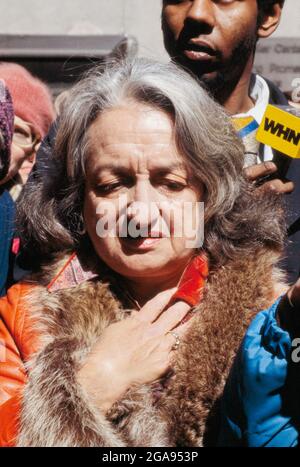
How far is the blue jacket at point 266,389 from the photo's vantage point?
1708 mm

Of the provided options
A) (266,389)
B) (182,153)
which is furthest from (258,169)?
(266,389)

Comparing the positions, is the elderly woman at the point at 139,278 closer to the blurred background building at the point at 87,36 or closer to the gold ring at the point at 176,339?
the gold ring at the point at 176,339

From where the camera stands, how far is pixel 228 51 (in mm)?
2488

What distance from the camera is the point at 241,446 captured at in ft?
5.90

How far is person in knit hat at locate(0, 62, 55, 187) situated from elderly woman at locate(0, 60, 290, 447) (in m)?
1.16

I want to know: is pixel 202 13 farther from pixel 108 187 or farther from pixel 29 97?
pixel 29 97

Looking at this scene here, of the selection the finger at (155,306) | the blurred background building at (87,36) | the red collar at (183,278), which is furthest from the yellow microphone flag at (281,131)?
the blurred background building at (87,36)

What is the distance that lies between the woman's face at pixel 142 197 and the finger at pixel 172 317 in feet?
0.31

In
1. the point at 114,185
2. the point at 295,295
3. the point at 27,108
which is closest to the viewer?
Answer: the point at 295,295

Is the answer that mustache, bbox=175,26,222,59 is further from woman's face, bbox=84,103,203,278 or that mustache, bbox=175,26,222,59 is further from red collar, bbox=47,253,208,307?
red collar, bbox=47,253,208,307

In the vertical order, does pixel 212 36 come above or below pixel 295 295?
above

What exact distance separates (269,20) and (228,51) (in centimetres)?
25

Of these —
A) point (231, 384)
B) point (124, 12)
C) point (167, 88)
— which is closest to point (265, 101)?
point (167, 88)

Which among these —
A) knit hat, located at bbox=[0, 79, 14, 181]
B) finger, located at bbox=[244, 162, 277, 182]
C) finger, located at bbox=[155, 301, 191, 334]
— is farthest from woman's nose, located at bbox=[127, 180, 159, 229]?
knit hat, located at bbox=[0, 79, 14, 181]
